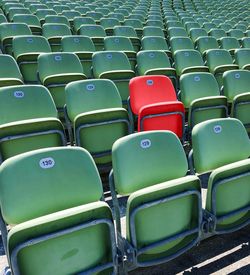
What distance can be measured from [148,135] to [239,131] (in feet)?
2.51

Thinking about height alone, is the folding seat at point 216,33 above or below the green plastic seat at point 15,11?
below

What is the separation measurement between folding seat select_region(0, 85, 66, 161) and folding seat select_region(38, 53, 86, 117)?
1.60 ft

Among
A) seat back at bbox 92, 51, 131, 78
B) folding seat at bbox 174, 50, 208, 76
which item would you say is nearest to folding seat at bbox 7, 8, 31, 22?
seat back at bbox 92, 51, 131, 78

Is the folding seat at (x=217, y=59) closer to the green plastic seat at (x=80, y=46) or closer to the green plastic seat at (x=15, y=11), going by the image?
the green plastic seat at (x=80, y=46)

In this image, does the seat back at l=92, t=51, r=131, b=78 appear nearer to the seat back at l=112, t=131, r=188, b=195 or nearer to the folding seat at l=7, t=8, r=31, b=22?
the seat back at l=112, t=131, r=188, b=195

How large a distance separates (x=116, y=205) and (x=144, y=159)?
1.04ft

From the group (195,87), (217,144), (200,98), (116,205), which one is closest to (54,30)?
(195,87)

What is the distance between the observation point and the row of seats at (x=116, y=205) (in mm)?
1560

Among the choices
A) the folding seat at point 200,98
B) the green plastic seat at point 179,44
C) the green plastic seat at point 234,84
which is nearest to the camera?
the folding seat at point 200,98

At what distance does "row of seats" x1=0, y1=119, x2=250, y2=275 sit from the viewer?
1560 mm

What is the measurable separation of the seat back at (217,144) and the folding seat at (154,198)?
0.20m

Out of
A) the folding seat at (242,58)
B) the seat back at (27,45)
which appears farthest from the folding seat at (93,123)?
the folding seat at (242,58)

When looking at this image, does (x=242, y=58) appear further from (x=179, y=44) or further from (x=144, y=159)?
(x=144, y=159)

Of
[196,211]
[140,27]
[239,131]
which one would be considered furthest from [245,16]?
[196,211]
